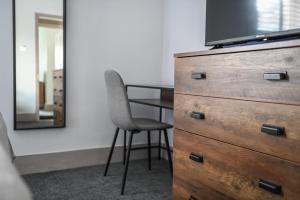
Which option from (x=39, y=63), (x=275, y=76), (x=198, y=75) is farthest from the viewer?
(x=39, y=63)

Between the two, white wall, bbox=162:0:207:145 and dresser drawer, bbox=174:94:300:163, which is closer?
dresser drawer, bbox=174:94:300:163

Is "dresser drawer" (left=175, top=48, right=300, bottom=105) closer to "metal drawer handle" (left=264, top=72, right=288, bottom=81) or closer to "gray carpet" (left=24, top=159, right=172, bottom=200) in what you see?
"metal drawer handle" (left=264, top=72, right=288, bottom=81)

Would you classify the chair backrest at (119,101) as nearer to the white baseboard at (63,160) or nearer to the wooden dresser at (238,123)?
the wooden dresser at (238,123)

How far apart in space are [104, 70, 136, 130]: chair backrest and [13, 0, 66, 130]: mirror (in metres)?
0.61

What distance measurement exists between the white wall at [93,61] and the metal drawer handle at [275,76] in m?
1.90

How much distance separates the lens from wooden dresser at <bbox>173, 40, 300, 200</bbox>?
3.35 ft

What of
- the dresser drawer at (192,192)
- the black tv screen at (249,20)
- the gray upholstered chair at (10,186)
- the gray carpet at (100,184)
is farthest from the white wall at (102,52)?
the gray upholstered chair at (10,186)

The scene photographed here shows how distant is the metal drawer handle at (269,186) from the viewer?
105 cm

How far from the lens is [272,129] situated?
1.06 metres

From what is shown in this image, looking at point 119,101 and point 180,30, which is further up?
point 180,30

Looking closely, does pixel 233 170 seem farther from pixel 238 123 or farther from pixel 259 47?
pixel 259 47

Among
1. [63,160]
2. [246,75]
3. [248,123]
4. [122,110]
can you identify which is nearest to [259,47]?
[246,75]

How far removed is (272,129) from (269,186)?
0.22 m

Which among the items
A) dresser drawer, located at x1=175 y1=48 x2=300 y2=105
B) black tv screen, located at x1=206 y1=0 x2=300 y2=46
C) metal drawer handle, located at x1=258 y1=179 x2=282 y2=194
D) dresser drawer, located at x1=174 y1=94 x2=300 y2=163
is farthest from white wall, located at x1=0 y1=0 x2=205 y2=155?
metal drawer handle, located at x1=258 y1=179 x2=282 y2=194
